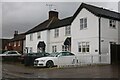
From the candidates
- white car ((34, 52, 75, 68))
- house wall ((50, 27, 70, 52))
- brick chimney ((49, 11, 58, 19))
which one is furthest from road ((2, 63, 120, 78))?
brick chimney ((49, 11, 58, 19))

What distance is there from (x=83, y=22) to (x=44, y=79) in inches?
656

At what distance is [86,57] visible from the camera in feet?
89.4

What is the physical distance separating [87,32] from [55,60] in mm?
7131

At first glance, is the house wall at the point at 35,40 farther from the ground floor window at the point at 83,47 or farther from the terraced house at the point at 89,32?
the ground floor window at the point at 83,47

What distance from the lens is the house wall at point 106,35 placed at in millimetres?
27922

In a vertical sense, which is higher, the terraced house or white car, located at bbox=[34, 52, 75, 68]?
the terraced house

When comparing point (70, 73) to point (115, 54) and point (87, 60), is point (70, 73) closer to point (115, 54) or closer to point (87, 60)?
point (87, 60)

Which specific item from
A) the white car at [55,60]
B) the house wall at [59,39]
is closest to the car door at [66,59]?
the white car at [55,60]

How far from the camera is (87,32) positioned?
2916cm

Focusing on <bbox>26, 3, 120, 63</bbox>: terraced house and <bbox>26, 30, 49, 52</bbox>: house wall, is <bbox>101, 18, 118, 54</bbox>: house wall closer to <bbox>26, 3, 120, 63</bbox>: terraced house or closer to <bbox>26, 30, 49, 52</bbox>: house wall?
<bbox>26, 3, 120, 63</bbox>: terraced house

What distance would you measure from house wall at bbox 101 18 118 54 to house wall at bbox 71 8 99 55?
77 centimetres

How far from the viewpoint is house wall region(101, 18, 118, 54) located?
91.6 ft

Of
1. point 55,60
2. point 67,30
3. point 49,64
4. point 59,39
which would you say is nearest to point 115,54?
point 55,60

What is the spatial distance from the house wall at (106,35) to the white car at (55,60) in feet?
15.9
